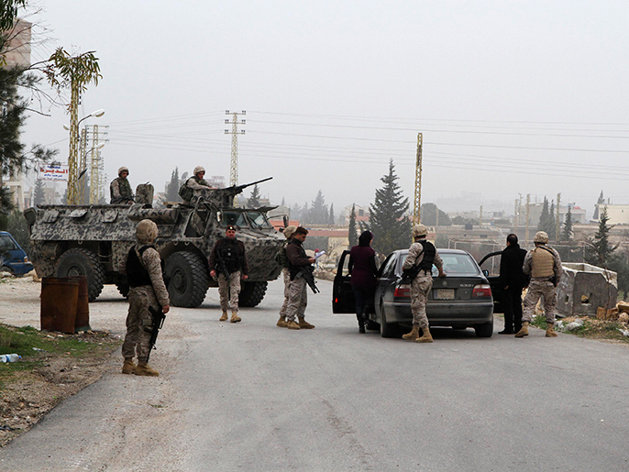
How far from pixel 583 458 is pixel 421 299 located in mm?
7593

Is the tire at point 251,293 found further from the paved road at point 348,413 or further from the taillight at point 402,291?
the paved road at point 348,413

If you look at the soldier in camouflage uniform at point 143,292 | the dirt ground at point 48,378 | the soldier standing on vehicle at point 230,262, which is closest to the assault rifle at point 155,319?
the soldier in camouflage uniform at point 143,292

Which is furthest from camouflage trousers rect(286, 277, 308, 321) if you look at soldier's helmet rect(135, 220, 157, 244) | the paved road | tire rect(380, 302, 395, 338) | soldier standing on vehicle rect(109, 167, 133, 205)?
soldier standing on vehicle rect(109, 167, 133, 205)

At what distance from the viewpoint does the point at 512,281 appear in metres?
15.7

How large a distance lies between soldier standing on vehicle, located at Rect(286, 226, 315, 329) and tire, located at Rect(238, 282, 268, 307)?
564cm

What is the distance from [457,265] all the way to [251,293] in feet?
27.0

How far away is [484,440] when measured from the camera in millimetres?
6957

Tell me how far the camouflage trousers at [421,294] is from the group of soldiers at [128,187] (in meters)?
9.06

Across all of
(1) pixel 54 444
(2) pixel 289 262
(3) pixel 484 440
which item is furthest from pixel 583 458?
(2) pixel 289 262

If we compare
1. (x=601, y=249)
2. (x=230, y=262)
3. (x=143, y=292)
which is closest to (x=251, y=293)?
(x=230, y=262)

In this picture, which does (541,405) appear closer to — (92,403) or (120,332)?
(92,403)

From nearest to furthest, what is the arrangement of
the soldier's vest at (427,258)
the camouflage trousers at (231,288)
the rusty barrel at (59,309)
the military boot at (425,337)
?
the military boot at (425,337) < the soldier's vest at (427,258) < the rusty barrel at (59,309) < the camouflage trousers at (231,288)

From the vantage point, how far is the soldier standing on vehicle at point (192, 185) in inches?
863

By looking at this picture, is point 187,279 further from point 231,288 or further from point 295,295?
point 295,295
